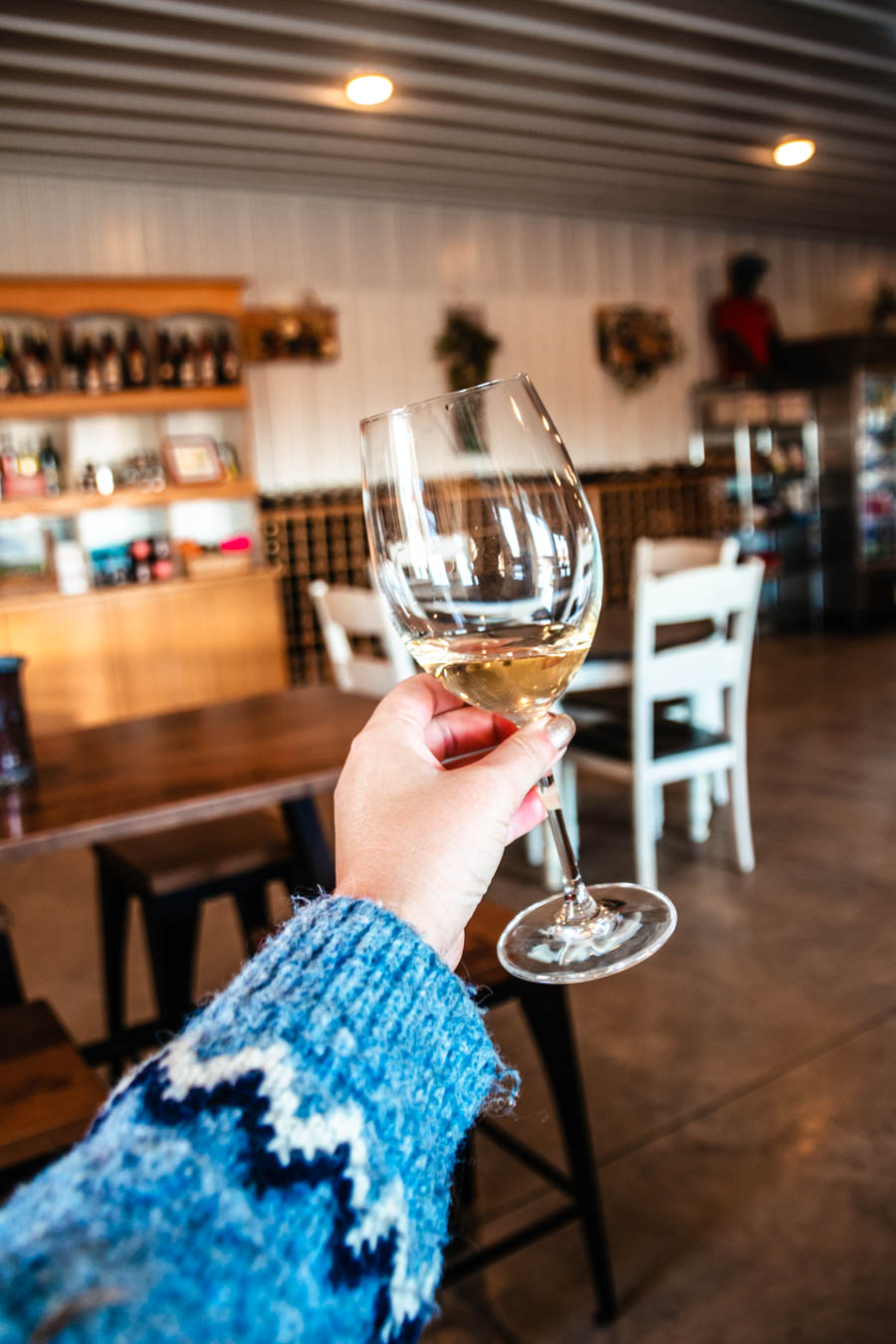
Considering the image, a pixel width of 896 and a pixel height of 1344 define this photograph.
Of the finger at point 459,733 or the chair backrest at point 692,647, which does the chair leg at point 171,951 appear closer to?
the finger at point 459,733

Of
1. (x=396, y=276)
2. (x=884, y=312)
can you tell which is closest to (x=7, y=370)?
(x=396, y=276)

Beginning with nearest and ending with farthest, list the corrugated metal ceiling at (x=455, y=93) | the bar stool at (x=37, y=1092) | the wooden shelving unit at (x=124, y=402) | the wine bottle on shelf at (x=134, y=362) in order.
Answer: the bar stool at (x=37, y=1092), the corrugated metal ceiling at (x=455, y=93), the wooden shelving unit at (x=124, y=402), the wine bottle on shelf at (x=134, y=362)

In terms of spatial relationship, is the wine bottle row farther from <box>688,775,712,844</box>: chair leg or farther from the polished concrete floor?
<box>688,775,712,844</box>: chair leg

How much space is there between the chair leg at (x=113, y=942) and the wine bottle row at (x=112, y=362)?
154 inches

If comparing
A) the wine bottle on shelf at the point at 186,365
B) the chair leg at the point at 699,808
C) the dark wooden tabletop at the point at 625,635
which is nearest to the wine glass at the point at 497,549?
the dark wooden tabletop at the point at 625,635

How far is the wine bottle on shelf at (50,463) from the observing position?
5.45 metres

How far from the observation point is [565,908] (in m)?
0.65

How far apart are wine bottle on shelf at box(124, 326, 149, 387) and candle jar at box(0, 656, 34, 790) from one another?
14.2 feet

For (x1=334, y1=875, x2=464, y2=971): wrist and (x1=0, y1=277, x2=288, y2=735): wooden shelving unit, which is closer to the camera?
(x1=334, y1=875, x2=464, y2=971): wrist

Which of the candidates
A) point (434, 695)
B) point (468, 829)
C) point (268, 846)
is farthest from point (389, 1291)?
point (268, 846)

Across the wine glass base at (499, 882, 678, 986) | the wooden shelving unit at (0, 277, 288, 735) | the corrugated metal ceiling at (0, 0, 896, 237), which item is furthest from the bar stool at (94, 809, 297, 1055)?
the corrugated metal ceiling at (0, 0, 896, 237)

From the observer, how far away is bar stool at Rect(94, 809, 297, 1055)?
1.82 m

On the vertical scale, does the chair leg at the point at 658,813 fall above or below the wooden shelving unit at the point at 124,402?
below

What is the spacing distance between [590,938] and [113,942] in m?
1.73
